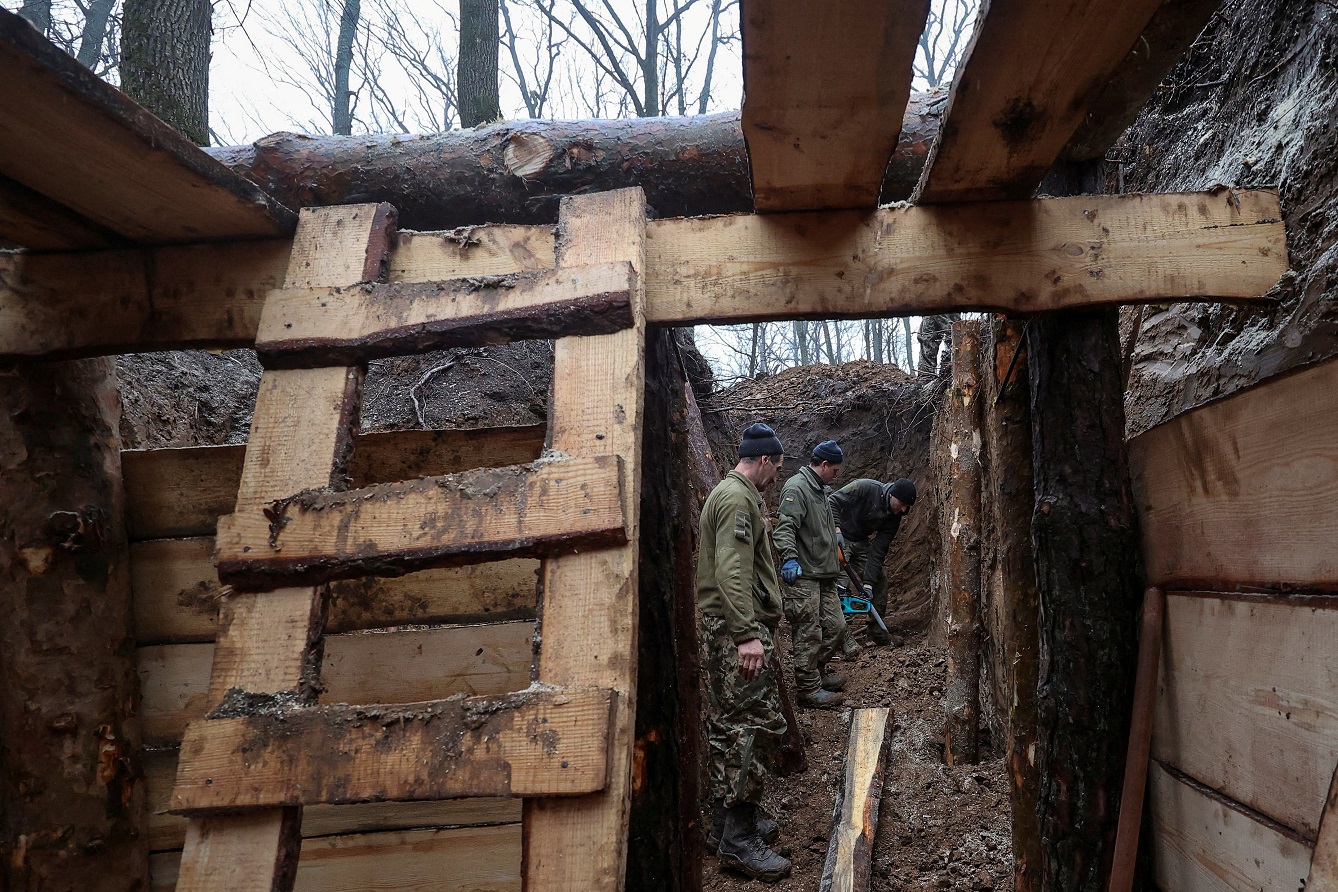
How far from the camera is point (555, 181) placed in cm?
262

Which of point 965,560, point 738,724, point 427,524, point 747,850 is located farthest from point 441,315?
point 965,560

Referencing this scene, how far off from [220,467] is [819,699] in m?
4.80

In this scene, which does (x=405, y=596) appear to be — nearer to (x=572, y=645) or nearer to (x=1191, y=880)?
(x=572, y=645)

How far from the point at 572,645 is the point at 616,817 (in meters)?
0.34

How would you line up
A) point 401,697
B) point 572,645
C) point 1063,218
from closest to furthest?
point 572,645 → point 1063,218 → point 401,697

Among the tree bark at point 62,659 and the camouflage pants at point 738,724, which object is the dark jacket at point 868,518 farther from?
the tree bark at point 62,659

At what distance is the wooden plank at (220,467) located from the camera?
2.45 meters

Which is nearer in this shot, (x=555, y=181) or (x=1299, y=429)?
(x=1299, y=429)

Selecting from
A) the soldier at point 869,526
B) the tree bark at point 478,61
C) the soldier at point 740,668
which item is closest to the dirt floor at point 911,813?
the soldier at point 740,668

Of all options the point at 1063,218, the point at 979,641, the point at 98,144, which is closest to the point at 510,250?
the point at 98,144

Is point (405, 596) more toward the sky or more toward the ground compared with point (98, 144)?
more toward the ground

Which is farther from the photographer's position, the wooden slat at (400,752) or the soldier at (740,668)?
the soldier at (740,668)

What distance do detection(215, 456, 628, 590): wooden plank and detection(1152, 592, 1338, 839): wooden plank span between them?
1.39 m

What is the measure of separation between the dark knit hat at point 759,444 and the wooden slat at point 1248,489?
2258 mm
